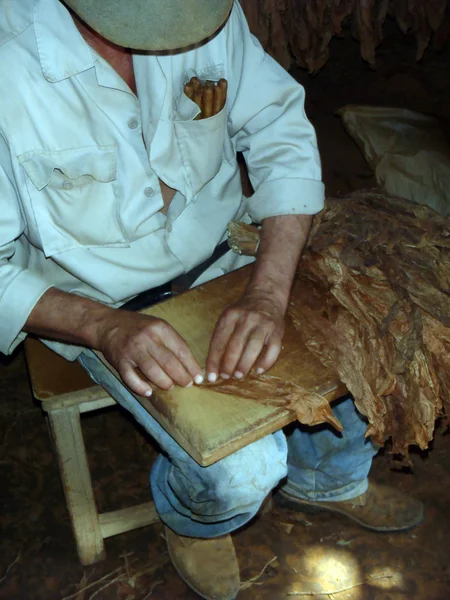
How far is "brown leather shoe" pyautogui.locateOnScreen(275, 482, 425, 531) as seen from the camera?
7.39ft

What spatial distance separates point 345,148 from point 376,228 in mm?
1530

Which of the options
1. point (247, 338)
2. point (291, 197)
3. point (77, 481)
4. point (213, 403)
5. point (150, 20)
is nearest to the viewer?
point (150, 20)

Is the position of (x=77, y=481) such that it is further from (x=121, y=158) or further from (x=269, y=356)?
(x=121, y=158)

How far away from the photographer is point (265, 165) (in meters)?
1.92

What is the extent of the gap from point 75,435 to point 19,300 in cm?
48

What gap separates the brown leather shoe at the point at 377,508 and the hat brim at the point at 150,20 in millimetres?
1478

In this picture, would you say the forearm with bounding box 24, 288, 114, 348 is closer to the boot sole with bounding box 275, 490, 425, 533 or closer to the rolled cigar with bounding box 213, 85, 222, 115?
the rolled cigar with bounding box 213, 85, 222, 115

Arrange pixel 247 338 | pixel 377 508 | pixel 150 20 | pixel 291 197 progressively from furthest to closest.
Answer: pixel 377 508 < pixel 291 197 < pixel 247 338 < pixel 150 20

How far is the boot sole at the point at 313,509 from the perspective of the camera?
2248 millimetres

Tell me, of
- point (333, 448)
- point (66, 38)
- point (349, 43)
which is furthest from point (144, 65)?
point (349, 43)

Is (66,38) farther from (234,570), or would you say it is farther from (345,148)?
(345,148)

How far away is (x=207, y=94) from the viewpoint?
5.69 feet

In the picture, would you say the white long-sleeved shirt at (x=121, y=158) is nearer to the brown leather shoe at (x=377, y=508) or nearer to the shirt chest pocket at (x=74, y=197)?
the shirt chest pocket at (x=74, y=197)

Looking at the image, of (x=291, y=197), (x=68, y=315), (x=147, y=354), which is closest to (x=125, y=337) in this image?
(x=147, y=354)
